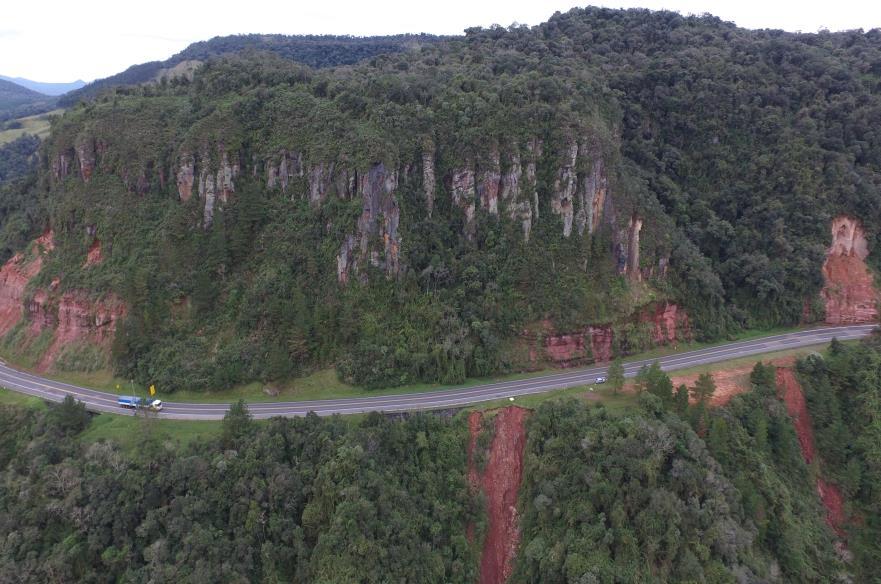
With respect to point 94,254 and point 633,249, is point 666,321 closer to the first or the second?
point 633,249

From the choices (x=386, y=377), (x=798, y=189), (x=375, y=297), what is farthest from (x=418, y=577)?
(x=798, y=189)

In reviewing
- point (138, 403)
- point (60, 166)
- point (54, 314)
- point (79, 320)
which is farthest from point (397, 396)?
point (60, 166)

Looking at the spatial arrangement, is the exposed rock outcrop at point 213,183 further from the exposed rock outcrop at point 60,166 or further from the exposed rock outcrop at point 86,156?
the exposed rock outcrop at point 60,166

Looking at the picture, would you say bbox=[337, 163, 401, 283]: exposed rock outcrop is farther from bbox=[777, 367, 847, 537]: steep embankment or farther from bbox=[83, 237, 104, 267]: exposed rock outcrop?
bbox=[777, 367, 847, 537]: steep embankment

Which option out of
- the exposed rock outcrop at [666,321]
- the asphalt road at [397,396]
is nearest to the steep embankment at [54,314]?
the asphalt road at [397,396]

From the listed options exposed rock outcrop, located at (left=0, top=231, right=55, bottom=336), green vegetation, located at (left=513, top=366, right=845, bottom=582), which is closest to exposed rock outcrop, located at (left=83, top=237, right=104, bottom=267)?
exposed rock outcrop, located at (left=0, top=231, right=55, bottom=336)
